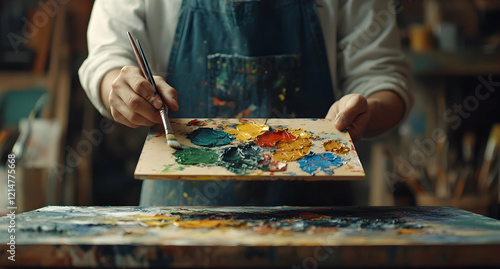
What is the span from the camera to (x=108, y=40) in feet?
3.96

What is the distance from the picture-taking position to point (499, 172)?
85.8 inches

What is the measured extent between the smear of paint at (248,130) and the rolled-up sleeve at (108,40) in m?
0.37

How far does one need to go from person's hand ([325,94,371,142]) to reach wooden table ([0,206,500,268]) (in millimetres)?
251

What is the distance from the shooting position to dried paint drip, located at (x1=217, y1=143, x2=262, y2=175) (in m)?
0.86

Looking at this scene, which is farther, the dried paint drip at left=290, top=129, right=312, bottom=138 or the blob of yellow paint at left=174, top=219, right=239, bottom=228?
the dried paint drip at left=290, top=129, right=312, bottom=138

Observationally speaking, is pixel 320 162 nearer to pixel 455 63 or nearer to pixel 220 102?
pixel 220 102

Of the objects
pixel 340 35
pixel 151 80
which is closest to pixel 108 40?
pixel 151 80

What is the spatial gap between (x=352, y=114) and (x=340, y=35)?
418 mm

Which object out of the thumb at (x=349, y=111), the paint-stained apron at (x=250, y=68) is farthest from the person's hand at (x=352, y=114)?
the paint-stained apron at (x=250, y=68)

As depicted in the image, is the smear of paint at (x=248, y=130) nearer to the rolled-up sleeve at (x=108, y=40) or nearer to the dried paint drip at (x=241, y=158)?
the dried paint drip at (x=241, y=158)

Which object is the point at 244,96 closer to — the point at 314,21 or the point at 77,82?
the point at 314,21

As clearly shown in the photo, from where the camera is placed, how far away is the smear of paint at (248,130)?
970 mm

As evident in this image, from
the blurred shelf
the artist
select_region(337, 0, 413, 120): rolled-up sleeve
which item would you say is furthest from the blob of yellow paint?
the blurred shelf

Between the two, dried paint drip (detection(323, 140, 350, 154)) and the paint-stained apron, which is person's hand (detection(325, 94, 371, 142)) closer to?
dried paint drip (detection(323, 140, 350, 154))
